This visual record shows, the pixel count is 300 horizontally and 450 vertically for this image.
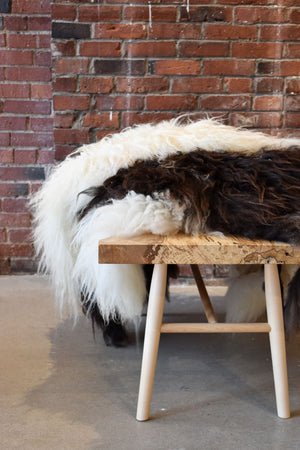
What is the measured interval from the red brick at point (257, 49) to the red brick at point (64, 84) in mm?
665

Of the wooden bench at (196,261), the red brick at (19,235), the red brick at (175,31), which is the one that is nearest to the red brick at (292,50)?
the red brick at (175,31)

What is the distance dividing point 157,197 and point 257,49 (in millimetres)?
1153

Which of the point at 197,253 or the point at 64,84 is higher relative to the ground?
the point at 64,84

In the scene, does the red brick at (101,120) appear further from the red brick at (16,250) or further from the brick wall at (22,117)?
the red brick at (16,250)

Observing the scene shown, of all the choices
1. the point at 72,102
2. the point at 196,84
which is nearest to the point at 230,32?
the point at 196,84

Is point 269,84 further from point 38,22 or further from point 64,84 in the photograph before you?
point 38,22

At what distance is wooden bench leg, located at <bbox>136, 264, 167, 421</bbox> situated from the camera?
3.14ft

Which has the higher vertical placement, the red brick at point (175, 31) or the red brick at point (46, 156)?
the red brick at point (175, 31)

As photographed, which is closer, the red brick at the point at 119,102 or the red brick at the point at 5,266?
the red brick at the point at 119,102

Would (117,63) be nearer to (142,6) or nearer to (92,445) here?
(142,6)

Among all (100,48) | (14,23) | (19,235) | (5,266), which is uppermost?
(14,23)

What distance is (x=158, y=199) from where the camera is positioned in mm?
1026

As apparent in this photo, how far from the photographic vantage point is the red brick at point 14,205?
6.98ft

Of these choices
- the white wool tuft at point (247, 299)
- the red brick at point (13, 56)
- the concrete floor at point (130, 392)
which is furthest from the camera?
the red brick at point (13, 56)
